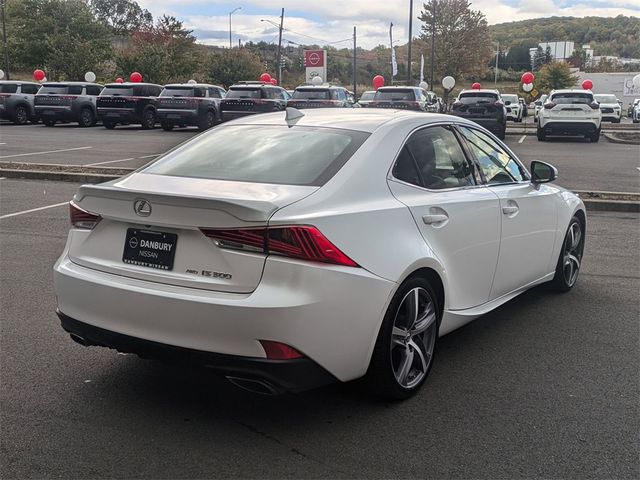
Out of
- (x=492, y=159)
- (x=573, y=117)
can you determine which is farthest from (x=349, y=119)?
(x=573, y=117)

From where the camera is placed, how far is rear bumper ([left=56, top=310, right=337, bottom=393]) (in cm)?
304

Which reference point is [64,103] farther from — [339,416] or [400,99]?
[339,416]

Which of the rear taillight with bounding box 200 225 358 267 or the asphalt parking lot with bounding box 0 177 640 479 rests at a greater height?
the rear taillight with bounding box 200 225 358 267

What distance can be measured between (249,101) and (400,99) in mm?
5173

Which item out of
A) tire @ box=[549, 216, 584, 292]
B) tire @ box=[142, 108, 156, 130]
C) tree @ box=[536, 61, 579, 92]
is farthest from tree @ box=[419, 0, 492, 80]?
tire @ box=[549, 216, 584, 292]

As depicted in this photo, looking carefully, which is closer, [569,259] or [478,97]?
[569,259]

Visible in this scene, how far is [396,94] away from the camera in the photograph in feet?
71.1

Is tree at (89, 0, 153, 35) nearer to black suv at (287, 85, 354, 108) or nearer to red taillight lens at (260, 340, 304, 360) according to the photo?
black suv at (287, 85, 354, 108)

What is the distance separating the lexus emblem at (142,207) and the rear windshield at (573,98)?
845 inches

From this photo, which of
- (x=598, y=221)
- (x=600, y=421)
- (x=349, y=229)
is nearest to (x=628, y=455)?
(x=600, y=421)

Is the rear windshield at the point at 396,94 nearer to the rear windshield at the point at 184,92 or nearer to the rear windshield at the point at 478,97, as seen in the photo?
the rear windshield at the point at 478,97

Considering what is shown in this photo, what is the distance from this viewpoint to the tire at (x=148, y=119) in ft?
87.1

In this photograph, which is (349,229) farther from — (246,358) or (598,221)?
(598,221)

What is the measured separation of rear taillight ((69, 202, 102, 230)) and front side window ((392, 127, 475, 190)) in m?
1.63
